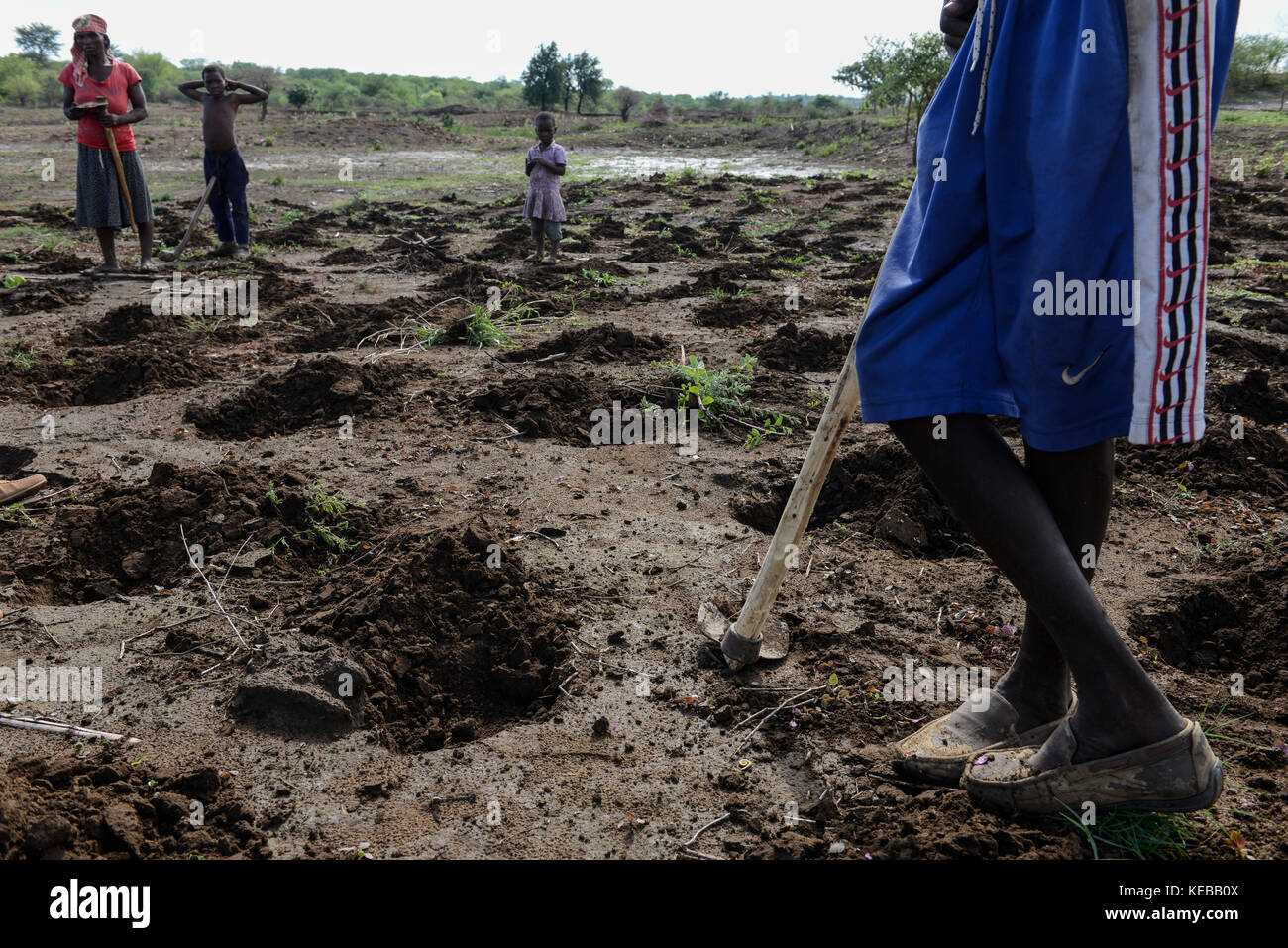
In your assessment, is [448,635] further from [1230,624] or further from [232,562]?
[1230,624]

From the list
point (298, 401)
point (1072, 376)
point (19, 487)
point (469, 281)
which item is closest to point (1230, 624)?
point (1072, 376)

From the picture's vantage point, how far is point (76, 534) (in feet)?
10.4

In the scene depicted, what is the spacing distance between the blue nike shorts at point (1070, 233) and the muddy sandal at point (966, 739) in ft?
2.27

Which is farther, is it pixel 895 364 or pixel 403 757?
pixel 403 757

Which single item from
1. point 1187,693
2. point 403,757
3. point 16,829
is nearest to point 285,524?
point 403,757

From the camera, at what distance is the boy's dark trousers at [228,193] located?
347 inches

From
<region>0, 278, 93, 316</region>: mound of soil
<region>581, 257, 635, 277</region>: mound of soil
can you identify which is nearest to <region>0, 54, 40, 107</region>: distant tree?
<region>0, 278, 93, 316</region>: mound of soil

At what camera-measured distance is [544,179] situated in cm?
851

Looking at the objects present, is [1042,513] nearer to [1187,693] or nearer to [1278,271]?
[1187,693]

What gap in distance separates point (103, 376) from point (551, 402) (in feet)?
8.11

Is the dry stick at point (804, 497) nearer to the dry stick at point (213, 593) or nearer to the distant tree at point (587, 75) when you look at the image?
the dry stick at point (213, 593)

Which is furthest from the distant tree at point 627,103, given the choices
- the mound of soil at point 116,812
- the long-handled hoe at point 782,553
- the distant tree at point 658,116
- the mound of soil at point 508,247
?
the mound of soil at point 116,812

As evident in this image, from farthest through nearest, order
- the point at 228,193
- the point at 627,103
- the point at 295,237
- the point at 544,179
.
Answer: the point at 627,103 → the point at 295,237 → the point at 228,193 → the point at 544,179

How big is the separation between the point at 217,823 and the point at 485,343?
4.13m
